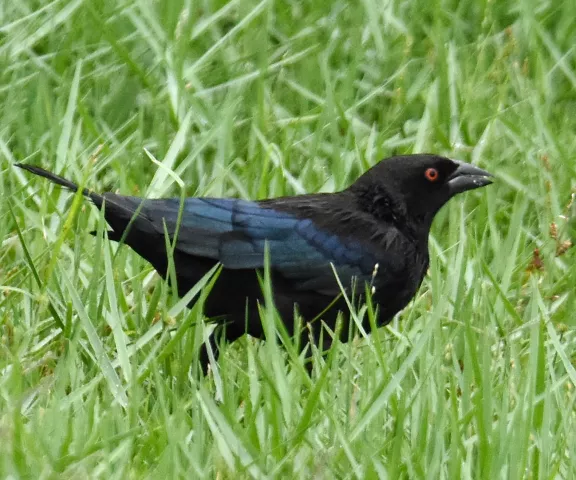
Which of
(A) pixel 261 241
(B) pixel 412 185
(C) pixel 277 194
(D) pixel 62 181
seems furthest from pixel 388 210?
(D) pixel 62 181

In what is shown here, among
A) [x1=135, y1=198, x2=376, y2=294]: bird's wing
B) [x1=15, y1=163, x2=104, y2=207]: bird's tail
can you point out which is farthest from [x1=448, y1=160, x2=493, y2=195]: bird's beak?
[x1=15, y1=163, x2=104, y2=207]: bird's tail

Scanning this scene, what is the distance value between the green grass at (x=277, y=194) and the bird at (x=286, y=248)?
0.32 ft

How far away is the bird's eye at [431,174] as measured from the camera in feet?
16.2

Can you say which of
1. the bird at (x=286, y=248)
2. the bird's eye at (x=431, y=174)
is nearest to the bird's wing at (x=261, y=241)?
the bird at (x=286, y=248)

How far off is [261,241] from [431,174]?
27.8 inches

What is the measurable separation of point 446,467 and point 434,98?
293 cm

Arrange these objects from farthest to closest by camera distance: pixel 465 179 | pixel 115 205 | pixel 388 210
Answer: pixel 465 179 < pixel 388 210 < pixel 115 205

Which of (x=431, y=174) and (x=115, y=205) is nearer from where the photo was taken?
(x=115, y=205)

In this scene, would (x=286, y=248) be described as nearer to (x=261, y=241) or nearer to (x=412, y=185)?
(x=261, y=241)

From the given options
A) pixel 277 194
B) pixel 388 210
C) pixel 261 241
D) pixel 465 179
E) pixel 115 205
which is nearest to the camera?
pixel 115 205

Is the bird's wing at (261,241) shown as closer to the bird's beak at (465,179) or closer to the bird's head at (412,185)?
the bird's head at (412,185)

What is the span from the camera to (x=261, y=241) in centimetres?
459

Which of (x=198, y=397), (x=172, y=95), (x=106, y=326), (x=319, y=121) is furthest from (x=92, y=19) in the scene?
(x=198, y=397)

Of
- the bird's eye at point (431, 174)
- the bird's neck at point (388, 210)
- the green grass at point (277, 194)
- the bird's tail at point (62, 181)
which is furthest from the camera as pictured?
the bird's eye at point (431, 174)
